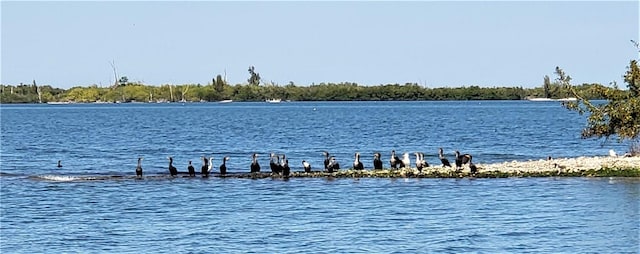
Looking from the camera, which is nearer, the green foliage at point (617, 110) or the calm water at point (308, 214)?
the calm water at point (308, 214)

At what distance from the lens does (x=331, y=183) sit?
38.2 meters

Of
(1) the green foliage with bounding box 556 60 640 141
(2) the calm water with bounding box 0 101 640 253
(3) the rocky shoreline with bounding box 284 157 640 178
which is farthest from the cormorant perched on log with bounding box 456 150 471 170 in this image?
(1) the green foliage with bounding box 556 60 640 141

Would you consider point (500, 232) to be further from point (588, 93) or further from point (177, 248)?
point (588, 93)

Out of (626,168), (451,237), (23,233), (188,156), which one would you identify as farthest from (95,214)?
(188,156)

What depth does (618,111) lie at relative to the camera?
40.0 metres

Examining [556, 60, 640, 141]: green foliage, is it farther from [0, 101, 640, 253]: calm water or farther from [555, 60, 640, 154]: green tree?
[0, 101, 640, 253]: calm water

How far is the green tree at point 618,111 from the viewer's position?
39750 millimetres

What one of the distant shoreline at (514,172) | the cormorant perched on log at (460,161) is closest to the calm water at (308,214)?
the distant shoreline at (514,172)

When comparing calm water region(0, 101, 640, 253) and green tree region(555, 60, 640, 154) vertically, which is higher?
green tree region(555, 60, 640, 154)

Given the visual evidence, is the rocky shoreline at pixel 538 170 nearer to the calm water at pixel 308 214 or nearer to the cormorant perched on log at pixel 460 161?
the cormorant perched on log at pixel 460 161

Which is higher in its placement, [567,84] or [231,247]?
[567,84]

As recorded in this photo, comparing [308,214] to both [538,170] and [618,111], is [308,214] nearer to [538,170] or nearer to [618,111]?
[538,170]

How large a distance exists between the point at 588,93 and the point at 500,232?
16819mm

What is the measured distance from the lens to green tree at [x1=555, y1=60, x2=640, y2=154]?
130ft
